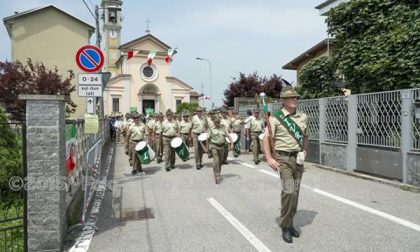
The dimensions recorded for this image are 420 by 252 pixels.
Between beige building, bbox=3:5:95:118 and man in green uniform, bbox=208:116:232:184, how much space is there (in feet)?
95.2

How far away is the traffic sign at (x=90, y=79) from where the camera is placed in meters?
7.91

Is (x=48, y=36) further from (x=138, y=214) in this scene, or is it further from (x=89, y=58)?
(x=138, y=214)

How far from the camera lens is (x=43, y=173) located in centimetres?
461

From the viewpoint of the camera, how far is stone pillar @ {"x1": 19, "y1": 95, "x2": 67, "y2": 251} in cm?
457

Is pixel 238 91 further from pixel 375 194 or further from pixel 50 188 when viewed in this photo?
pixel 50 188

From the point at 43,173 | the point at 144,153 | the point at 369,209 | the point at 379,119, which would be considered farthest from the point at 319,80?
the point at 43,173

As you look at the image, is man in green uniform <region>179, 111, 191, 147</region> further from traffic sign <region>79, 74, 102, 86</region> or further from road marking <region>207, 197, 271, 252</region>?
road marking <region>207, 197, 271, 252</region>

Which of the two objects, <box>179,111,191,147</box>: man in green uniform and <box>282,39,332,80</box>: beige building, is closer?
<box>179,111,191,147</box>: man in green uniform

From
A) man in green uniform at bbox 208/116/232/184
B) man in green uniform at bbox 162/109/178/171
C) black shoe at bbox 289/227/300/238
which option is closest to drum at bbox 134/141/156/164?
man in green uniform at bbox 162/109/178/171

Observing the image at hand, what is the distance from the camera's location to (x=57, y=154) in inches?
184

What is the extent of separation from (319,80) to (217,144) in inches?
334

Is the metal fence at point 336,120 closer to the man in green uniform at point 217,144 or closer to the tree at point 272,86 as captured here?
the man in green uniform at point 217,144

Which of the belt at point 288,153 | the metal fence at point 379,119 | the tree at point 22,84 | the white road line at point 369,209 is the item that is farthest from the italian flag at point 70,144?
the tree at point 22,84

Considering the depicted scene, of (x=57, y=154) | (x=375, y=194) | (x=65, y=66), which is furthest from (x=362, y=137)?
(x=65, y=66)
